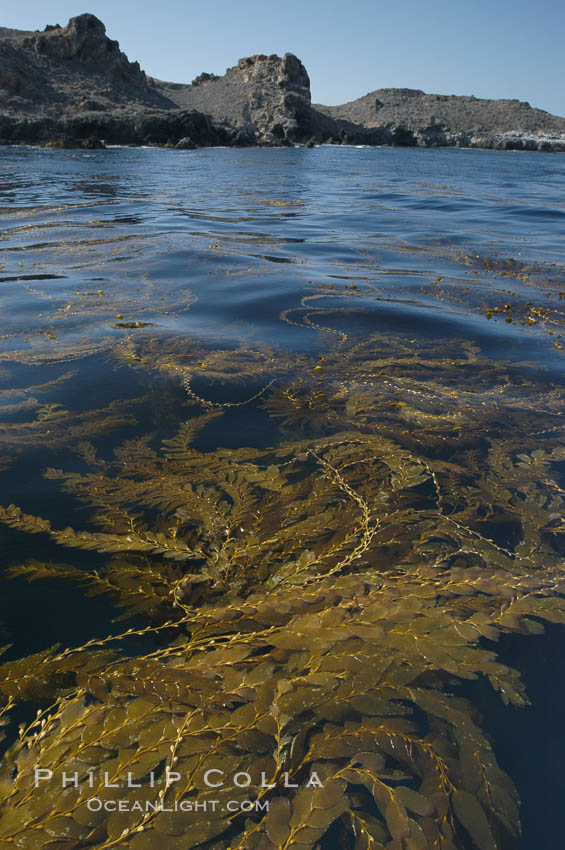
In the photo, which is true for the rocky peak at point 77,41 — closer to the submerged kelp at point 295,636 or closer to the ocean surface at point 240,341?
the ocean surface at point 240,341

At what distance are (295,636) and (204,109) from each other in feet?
362

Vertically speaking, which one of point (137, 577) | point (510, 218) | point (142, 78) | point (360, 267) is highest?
point (142, 78)

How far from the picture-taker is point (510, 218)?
899cm

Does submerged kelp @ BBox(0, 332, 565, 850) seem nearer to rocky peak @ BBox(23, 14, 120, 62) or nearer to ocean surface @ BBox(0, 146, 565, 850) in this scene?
ocean surface @ BBox(0, 146, 565, 850)

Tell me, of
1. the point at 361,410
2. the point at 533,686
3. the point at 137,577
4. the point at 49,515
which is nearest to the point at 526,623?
the point at 533,686

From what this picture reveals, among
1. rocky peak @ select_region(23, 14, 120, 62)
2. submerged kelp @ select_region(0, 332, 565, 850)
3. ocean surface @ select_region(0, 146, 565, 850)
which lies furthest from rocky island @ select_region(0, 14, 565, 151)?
submerged kelp @ select_region(0, 332, 565, 850)

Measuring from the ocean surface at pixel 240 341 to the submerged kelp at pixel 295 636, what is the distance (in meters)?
0.06

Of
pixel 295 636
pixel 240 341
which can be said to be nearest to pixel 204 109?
pixel 240 341

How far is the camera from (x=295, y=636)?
3.63 ft

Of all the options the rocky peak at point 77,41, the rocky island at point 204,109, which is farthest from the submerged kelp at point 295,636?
the rocky peak at point 77,41

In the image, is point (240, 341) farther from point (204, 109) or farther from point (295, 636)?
point (204, 109)

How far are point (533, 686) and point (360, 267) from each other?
4.83 m

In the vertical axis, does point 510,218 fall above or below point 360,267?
above

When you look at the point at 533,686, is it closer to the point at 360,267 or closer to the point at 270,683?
the point at 270,683
